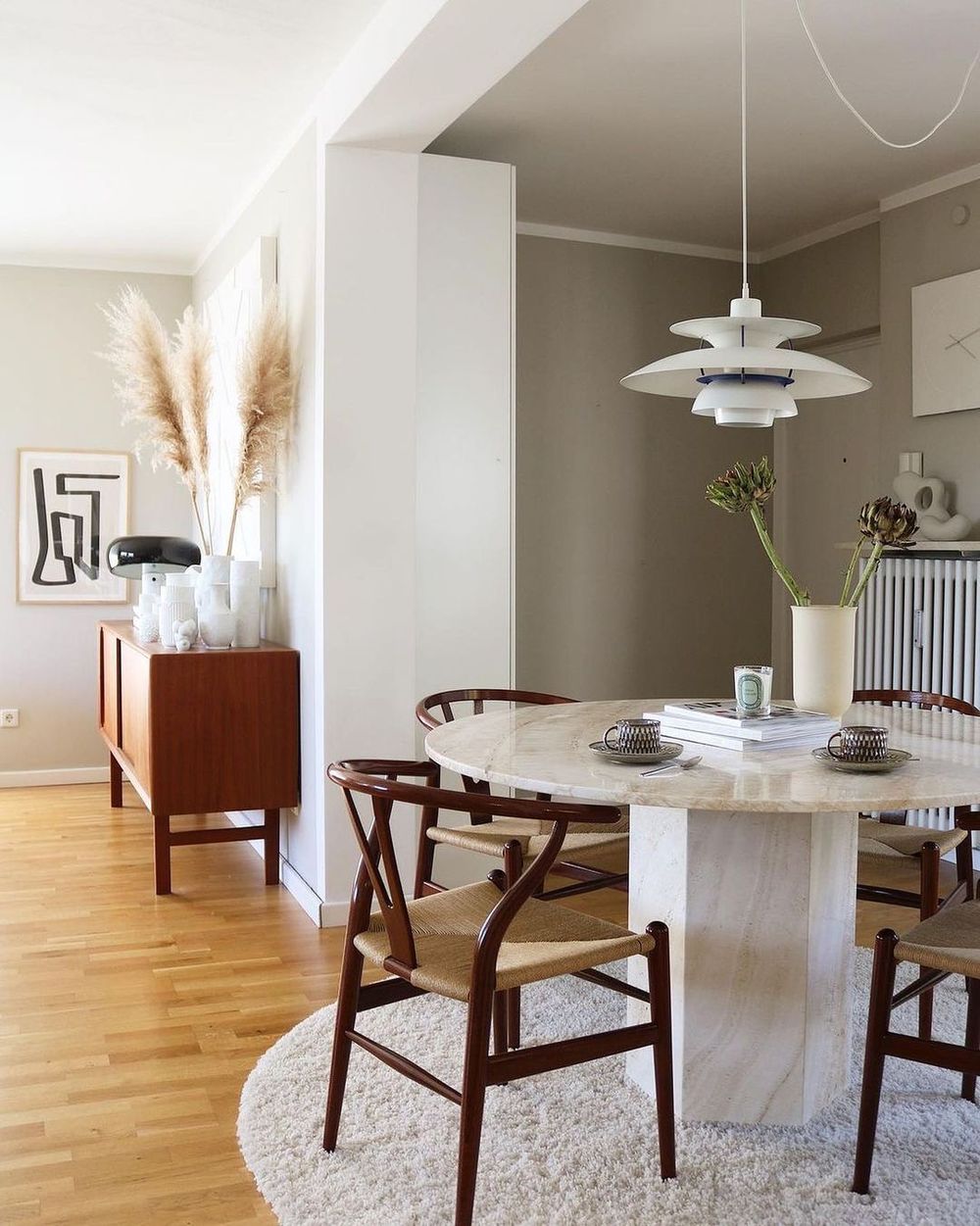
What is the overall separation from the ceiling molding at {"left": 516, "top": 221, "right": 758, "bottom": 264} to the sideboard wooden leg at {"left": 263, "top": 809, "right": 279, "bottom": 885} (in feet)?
8.64

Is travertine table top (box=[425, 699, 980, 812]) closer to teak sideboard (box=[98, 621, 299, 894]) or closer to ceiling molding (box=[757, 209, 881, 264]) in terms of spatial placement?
teak sideboard (box=[98, 621, 299, 894])

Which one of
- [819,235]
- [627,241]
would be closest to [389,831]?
[627,241]

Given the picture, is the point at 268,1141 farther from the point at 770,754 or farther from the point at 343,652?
the point at 343,652

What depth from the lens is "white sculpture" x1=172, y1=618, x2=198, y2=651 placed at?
4.23 meters

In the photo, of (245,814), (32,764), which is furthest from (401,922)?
(32,764)

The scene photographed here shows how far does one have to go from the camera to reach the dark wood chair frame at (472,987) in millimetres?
1933

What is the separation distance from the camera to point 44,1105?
253 cm

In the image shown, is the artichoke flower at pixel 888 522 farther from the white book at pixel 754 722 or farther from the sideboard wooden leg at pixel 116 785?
the sideboard wooden leg at pixel 116 785

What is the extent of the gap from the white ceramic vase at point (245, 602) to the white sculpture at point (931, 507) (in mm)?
2347

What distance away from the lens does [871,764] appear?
2174 mm

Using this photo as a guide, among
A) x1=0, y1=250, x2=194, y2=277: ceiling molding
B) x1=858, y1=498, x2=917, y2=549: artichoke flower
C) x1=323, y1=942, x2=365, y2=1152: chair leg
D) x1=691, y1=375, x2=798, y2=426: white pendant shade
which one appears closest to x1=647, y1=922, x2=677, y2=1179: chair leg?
x1=323, y1=942, x2=365, y2=1152: chair leg

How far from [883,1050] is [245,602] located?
280 cm

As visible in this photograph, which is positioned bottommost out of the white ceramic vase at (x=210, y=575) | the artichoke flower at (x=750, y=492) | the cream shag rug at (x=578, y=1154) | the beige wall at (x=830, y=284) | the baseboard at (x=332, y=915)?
the cream shag rug at (x=578, y=1154)

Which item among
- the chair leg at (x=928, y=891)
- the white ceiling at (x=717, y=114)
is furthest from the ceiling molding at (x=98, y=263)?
the chair leg at (x=928, y=891)
